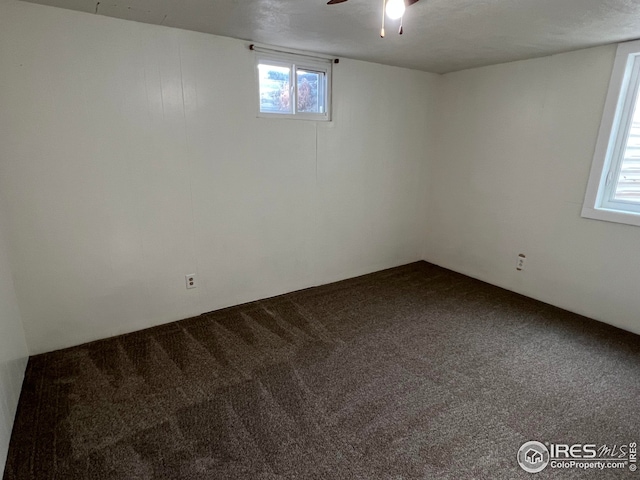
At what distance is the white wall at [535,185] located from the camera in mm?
2887

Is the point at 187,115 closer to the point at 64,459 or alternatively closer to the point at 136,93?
the point at 136,93

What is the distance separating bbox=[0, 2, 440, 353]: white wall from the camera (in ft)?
7.20

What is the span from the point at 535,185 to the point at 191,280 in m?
3.28

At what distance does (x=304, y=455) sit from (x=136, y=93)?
98.9 inches

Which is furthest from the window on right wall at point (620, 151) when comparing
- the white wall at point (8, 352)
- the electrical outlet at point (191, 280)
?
the white wall at point (8, 352)

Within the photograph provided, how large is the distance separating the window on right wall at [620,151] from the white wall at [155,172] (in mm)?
1872

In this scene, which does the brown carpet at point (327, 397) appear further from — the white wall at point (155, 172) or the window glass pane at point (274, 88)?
the window glass pane at point (274, 88)

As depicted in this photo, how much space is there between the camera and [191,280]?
9.63 ft

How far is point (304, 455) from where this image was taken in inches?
66.5

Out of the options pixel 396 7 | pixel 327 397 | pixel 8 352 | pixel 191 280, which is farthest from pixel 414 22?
pixel 8 352

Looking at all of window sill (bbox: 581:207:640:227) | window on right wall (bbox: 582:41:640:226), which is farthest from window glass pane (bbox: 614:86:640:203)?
window sill (bbox: 581:207:640:227)

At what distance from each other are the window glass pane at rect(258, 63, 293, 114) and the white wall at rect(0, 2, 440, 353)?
15 centimetres

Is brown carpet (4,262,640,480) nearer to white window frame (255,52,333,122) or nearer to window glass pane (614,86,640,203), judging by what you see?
window glass pane (614,86,640,203)

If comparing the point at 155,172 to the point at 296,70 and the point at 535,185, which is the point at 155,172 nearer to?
the point at 296,70
